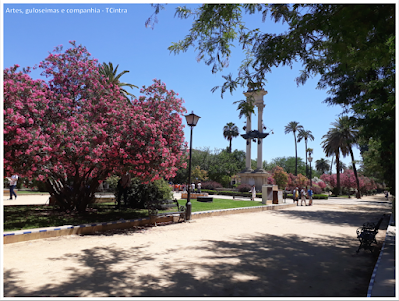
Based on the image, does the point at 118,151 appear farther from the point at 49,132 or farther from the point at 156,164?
the point at 49,132

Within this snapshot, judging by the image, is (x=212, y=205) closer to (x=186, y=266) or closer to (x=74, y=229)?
(x=74, y=229)

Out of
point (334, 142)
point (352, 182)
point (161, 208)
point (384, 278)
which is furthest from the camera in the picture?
point (352, 182)

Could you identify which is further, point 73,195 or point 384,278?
point 73,195

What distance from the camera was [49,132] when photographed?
355 inches

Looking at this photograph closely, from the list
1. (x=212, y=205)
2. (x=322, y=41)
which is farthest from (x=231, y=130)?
(x=322, y=41)

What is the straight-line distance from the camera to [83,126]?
9914 millimetres

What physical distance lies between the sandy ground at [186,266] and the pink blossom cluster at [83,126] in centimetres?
244

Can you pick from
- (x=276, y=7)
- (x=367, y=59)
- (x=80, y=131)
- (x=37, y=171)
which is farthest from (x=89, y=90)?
(x=367, y=59)

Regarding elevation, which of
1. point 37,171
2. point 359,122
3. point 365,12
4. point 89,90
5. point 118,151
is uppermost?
point 89,90

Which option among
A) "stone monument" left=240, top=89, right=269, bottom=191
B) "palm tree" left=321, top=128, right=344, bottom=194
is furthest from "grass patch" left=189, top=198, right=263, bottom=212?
"palm tree" left=321, top=128, right=344, bottom=194

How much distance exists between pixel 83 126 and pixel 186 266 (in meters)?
6.16

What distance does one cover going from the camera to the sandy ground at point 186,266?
486 centimetres

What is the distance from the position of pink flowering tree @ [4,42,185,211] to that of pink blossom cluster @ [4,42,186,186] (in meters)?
0.02

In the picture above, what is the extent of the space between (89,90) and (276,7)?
24.8ft
